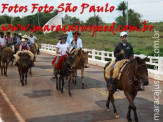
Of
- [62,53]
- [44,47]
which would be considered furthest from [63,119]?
[44,47]

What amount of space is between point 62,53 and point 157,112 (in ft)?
18.8

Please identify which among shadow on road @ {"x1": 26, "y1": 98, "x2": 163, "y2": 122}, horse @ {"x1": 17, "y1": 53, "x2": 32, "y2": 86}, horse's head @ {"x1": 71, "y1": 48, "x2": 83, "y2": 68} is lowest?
shadow on road @ {"x1": 26, "y1": 98, "x2": 163, "y2": 122}

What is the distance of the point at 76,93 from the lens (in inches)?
499

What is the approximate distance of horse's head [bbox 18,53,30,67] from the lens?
14926 millimetres

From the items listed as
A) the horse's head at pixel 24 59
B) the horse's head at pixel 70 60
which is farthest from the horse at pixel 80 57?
the horse's head at pixel 24 59

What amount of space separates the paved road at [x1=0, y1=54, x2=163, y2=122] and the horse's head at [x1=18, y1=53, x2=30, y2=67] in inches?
45.6

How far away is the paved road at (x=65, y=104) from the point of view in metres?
8.73

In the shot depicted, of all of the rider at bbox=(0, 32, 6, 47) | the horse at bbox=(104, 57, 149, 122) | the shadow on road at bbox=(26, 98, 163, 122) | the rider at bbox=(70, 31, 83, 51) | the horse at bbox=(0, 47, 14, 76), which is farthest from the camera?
the rider at bbox=(0, 32, 6, 47)

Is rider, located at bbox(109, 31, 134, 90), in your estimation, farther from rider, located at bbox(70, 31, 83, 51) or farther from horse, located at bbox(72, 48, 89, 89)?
rider, located at bbox(70, 31, 83, 51)

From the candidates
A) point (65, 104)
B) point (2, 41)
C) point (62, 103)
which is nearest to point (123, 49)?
point (65, 104)

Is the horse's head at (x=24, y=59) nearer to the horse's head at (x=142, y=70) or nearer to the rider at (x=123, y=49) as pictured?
the rider at (x=123, y=49)

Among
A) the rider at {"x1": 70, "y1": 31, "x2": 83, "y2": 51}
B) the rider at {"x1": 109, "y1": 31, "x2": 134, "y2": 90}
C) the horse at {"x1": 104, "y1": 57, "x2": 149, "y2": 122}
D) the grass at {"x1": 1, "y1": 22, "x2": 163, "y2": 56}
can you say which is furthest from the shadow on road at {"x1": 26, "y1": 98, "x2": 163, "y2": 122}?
the grass at {"x1": 1, "y1": 22, "x2": 163, "y2": 56}

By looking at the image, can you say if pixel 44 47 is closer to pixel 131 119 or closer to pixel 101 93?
pixel 101 93

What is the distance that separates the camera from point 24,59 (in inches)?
593
